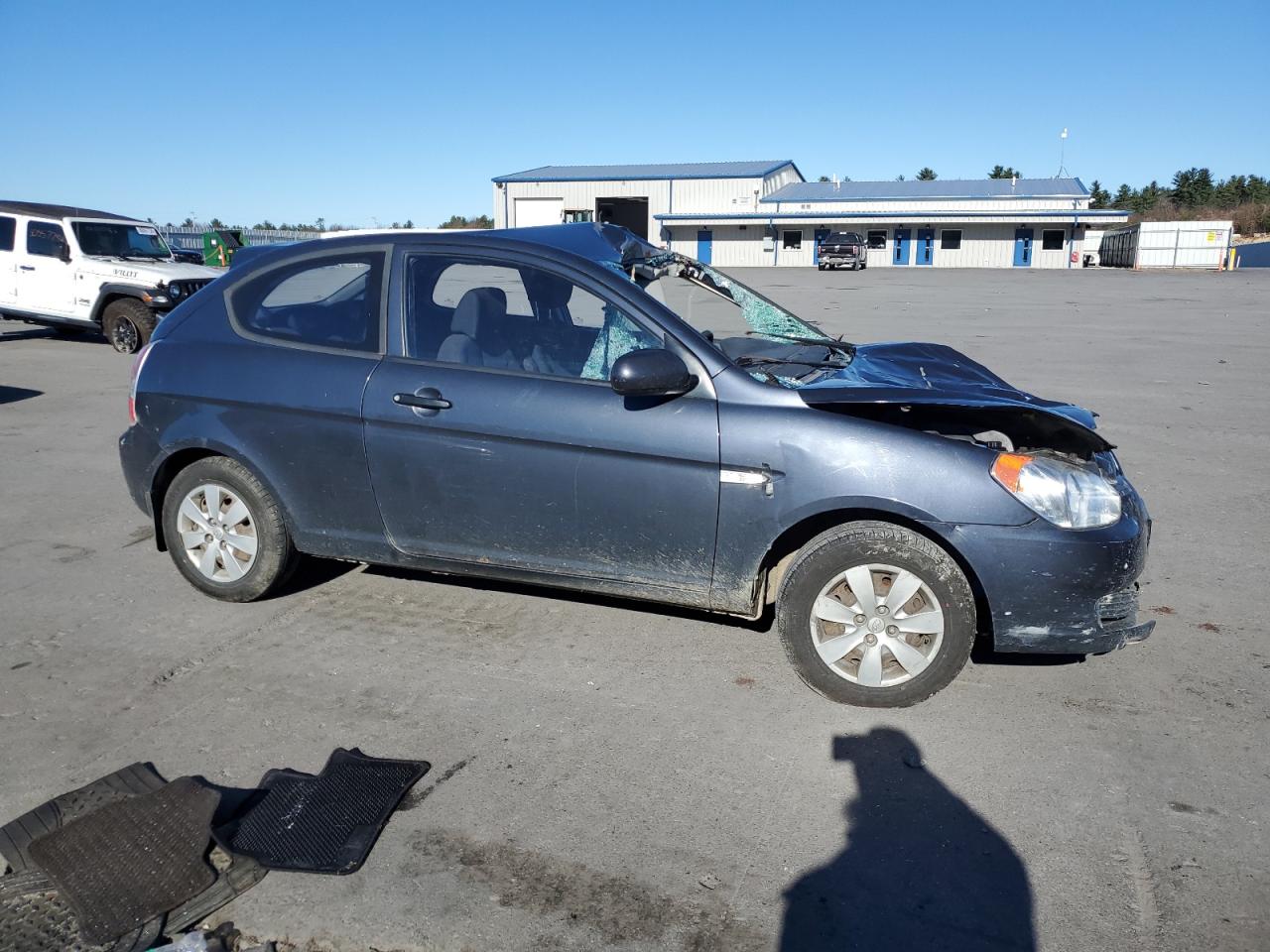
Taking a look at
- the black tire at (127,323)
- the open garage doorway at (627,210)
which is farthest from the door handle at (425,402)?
the open garage doorway at (627,210)

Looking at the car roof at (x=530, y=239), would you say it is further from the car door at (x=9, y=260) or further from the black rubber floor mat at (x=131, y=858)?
the car door at (x=9, y=260)

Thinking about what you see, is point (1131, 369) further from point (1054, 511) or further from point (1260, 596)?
point (1054, 511)

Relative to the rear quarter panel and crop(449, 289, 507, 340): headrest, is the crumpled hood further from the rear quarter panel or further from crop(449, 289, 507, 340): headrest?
the rear quarter panel

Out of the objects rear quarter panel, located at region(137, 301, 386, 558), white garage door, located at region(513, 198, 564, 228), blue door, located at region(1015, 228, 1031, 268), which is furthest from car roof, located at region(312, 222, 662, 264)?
blue door, located at region(1015, 228, 1031, 268)

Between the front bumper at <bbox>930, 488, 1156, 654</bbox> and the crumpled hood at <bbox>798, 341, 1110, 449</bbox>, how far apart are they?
488mm

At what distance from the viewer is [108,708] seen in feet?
12.7

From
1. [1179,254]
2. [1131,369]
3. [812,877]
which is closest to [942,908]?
[812,877]

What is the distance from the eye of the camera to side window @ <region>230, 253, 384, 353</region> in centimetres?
448

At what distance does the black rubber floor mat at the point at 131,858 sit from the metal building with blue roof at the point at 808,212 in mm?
54900

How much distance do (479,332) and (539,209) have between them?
195 feet

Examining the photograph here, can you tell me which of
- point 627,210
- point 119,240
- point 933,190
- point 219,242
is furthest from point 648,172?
point 119,240

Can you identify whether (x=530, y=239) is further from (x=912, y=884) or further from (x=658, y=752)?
(x=912, y=884)

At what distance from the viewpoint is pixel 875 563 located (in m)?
3.75

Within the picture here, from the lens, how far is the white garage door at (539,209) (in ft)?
199
